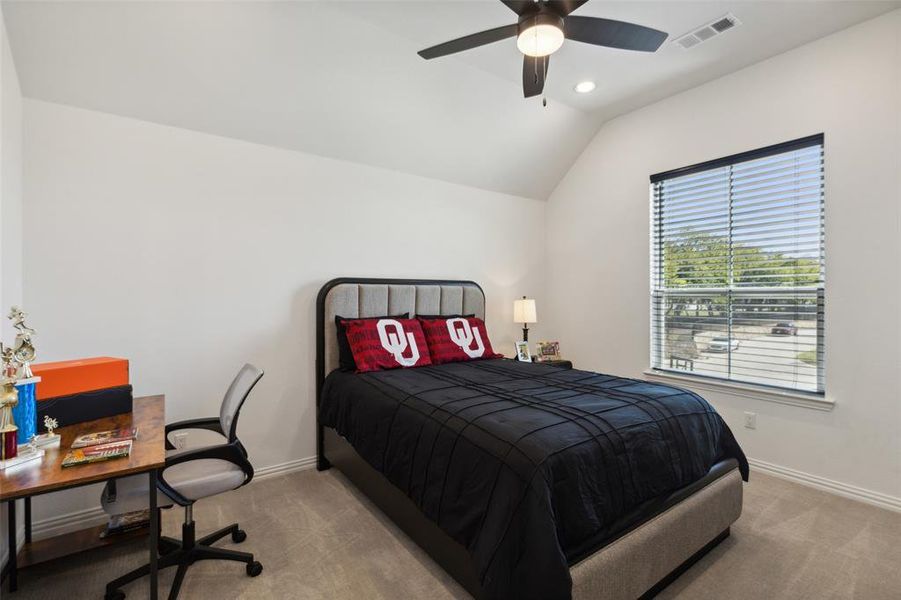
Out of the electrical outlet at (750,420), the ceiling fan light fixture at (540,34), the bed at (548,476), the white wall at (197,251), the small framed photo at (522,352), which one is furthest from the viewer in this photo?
the small framed photo at (522,352)

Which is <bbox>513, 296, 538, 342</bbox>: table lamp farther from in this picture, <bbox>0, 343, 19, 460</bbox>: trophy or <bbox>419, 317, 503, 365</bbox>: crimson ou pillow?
<bbox>0, 343, 19, 460</bbox>: trophy

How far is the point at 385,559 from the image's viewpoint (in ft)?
6.73

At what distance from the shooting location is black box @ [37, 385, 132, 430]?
68.5 inches

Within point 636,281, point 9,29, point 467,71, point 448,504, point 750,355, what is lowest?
point 448,504

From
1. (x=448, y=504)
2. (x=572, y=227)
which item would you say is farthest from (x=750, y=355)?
(x=448, y=504)

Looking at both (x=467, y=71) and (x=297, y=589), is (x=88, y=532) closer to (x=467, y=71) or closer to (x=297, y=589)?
(x=297, y=589)

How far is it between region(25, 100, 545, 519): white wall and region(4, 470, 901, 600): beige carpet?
22.5 inches

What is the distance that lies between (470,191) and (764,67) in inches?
97.0

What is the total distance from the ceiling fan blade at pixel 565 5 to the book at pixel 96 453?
244cm

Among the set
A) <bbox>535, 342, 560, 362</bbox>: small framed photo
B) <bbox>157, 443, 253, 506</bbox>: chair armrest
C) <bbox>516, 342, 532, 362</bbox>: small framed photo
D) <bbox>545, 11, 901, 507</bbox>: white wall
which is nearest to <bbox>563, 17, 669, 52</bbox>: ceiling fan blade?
<bbox>545, 11, 901, 507</bbox>: white wall

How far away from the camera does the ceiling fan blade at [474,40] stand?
199 centimetres

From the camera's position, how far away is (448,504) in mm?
1700

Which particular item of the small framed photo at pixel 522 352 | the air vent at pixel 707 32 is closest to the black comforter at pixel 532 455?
the small framed photo at pixel 522 352

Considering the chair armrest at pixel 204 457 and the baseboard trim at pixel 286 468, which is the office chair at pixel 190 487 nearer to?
the chair armrest at pixel 204 457
